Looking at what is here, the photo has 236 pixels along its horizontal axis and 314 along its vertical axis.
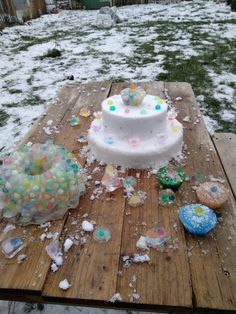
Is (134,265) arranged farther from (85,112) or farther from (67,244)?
(85,112)

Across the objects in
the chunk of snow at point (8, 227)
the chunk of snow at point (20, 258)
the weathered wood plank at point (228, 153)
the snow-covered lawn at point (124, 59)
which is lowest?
the snow-covered lawn at point (124, 59)

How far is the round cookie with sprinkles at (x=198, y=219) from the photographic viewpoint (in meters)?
1.18

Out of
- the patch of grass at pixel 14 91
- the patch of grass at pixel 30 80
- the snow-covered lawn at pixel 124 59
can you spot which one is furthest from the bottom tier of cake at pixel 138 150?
the patch of grass at pixel 30 80

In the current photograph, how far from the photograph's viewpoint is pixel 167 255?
3.72 ft

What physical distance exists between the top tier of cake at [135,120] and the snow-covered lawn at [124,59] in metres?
1.45

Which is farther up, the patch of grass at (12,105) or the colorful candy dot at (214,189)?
the colorful candy dot at (214,189)

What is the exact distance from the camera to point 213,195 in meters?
1.32

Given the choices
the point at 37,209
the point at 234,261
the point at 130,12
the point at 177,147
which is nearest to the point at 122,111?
the point at 177,147

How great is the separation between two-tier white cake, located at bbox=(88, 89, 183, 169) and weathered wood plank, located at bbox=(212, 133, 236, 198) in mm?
317

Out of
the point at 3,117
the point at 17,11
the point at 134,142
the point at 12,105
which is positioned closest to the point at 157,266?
the point at 134,142

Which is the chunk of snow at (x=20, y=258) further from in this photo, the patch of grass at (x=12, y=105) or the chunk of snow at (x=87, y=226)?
the patch of grass at (x=12, y=105)

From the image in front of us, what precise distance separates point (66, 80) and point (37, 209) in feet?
10.9

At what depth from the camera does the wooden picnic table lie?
1.00 m

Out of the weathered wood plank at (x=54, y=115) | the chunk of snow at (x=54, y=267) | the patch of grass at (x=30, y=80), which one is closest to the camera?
the chunk of snow at (x=54, y=267)
